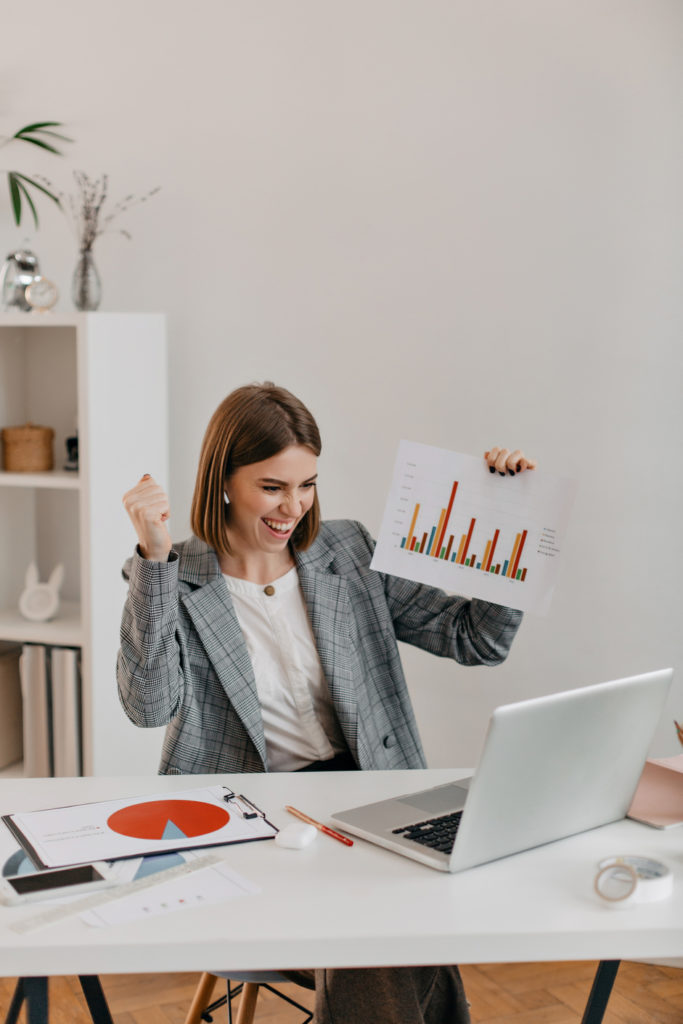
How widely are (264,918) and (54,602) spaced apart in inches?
75.3

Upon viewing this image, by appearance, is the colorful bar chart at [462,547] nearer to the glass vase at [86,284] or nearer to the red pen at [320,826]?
the red pen at [320,826]

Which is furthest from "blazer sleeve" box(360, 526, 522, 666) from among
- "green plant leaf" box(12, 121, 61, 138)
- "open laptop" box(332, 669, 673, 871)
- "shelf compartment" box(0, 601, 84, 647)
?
"green plant leaf" box(12, 121, 61, 138)

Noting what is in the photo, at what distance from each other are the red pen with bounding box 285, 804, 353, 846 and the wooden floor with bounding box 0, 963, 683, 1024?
109 cm

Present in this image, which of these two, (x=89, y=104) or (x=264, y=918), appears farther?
(x=89, y=104)

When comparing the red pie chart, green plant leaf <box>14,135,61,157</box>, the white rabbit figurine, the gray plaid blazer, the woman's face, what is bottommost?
the white rabbit figurine

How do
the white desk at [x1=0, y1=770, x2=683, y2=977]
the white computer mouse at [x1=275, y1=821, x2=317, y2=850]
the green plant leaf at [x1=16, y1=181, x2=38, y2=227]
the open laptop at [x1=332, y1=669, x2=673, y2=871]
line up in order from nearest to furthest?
the white desk at [x1=0, y1=770, x2=683, y2=977] → the open laptop at [x1=332, y1=669, x2=673, y2=871] → the white computer mouse at [x1=275, y1=821, x2=317, y2=850] → the green plant leaf at [x1=16, y1=181, x2=38, y2=227]

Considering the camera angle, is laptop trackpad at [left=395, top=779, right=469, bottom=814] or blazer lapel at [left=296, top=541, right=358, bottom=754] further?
blazer lapel at [left=296, top=541, right=358, bottom=754]

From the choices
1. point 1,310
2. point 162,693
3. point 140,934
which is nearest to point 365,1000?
point 140,934

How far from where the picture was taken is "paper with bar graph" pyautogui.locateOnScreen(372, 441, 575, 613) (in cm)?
167

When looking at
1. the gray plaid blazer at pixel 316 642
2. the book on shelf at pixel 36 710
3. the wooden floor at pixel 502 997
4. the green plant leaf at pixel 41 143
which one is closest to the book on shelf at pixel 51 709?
the book on shelf at pixel 36 710

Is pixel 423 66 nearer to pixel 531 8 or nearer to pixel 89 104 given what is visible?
pixel 531 8

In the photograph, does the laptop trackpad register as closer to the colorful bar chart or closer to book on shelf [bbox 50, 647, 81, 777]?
the colorful bar chart

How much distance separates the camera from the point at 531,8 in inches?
102

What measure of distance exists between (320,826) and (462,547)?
Answer: 20.4 inches
